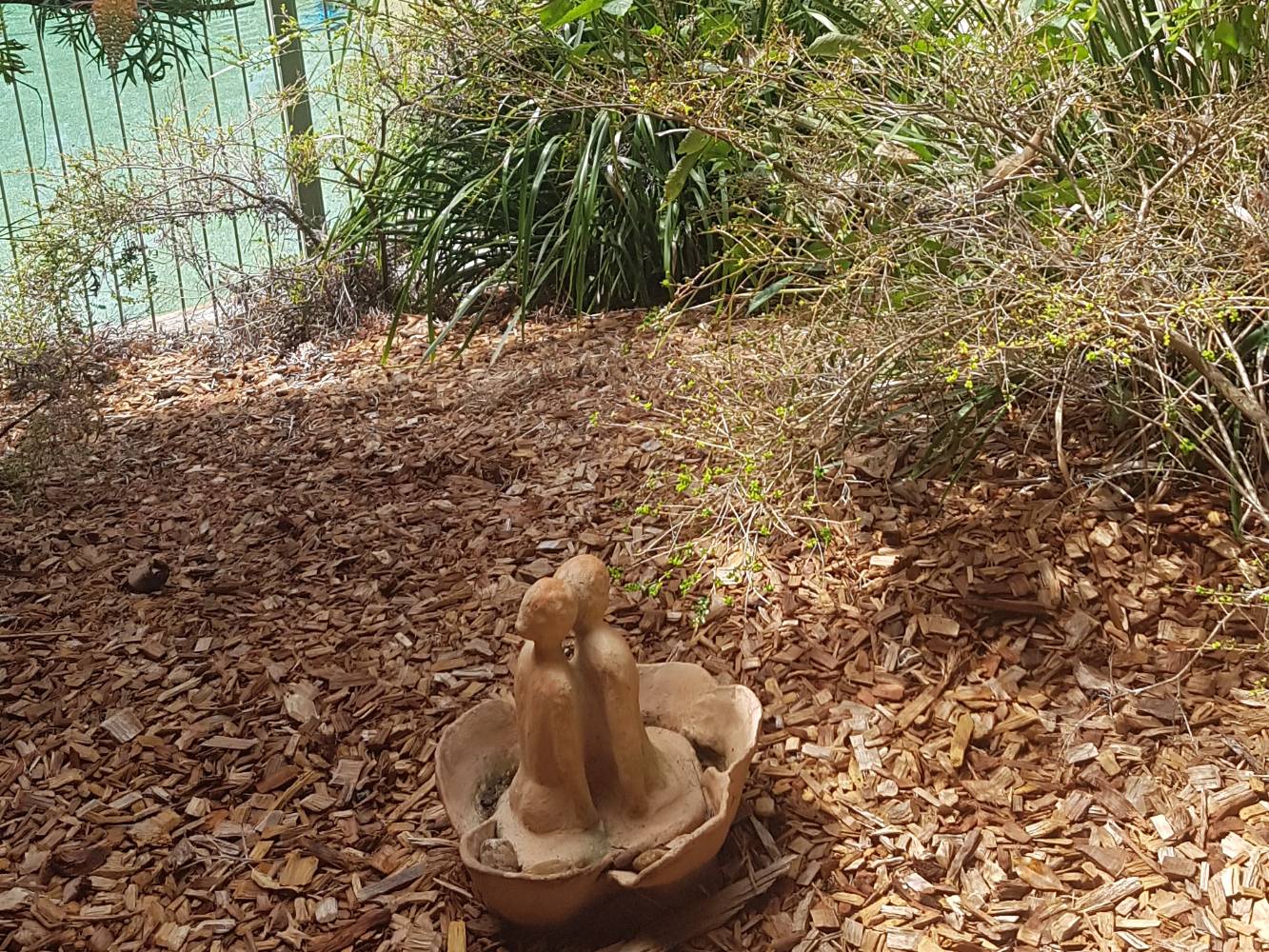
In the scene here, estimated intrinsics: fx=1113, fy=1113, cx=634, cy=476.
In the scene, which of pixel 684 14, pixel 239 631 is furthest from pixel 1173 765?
pixel 684 14

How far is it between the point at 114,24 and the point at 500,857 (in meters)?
4.96

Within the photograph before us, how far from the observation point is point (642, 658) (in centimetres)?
238

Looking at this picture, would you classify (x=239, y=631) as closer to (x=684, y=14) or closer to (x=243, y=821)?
(x=243, y=821)

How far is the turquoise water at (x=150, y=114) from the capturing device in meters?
5.12

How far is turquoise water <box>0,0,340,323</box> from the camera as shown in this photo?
5.12 m

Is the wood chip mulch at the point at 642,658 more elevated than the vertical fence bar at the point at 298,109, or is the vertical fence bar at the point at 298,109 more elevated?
the vertical fence bar at the point at 298,109

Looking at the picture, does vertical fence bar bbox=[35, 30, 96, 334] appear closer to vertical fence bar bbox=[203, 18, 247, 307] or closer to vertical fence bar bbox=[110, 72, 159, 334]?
vertical fence bar bbox=[110, 72, 159, 334]

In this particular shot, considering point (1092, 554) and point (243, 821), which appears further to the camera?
point (1092, 554)

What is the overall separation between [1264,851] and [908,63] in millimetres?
1750

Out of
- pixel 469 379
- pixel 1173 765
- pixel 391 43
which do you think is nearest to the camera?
pixel 1173 765

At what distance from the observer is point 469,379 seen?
12.8ft

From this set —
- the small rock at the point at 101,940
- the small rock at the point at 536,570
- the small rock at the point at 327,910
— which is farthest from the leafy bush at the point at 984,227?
the small rock at the point at 101,940

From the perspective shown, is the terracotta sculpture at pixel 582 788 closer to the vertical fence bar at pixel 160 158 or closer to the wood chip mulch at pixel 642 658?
the wood chip mulch at pixel 642 658

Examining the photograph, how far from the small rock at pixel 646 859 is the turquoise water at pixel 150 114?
159 inches
